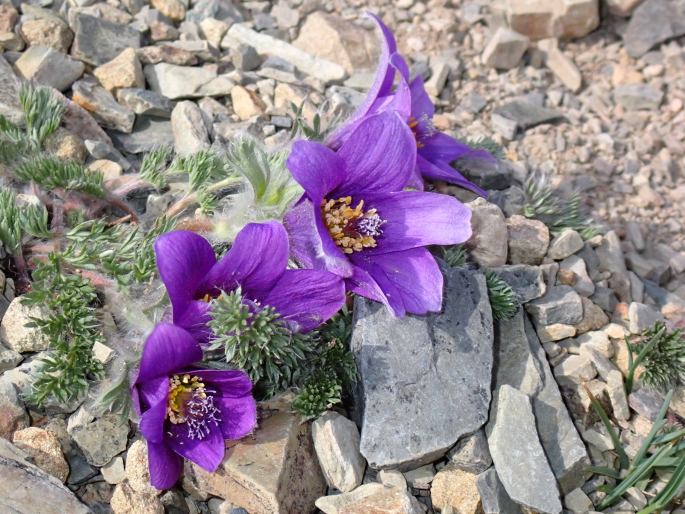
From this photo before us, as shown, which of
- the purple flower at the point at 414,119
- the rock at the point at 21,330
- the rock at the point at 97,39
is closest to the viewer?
the rock at the point at 21,330

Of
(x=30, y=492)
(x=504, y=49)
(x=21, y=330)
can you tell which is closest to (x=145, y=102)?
(x=21, y=330)

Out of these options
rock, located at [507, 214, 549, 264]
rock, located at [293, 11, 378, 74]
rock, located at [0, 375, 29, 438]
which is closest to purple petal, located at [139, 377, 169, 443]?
rock, located at [0, 375, 29, 438]

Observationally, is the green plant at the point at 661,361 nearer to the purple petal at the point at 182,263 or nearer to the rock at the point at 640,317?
the rock at the point at 640,317

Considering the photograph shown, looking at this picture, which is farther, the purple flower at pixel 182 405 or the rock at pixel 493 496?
the rock at pixel 493 496

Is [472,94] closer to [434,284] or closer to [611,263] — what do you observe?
[611,263]

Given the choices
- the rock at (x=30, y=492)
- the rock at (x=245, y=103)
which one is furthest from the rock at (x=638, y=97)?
the rock at (x=30, y=492)

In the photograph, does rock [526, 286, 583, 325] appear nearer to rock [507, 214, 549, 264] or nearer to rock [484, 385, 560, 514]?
rock [507, 214, 549, 264]
